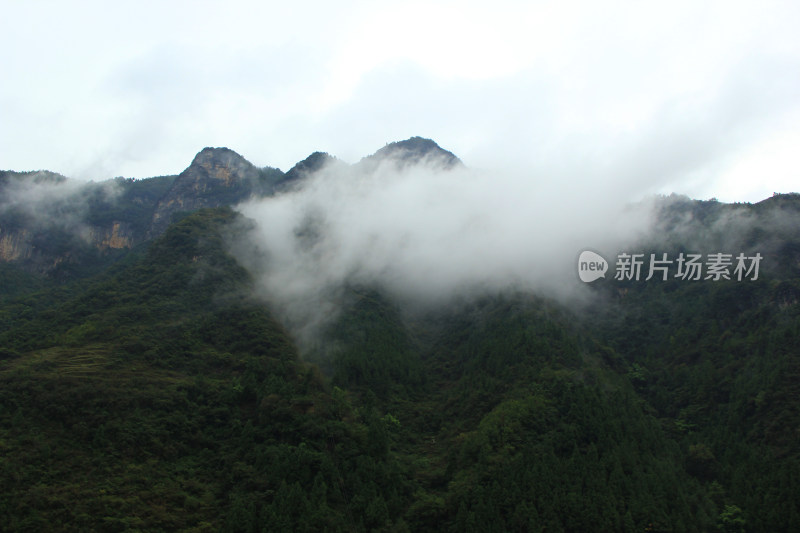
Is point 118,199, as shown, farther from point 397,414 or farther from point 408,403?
point 397,414

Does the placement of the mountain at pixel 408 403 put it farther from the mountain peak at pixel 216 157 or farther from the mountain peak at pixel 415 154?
the mountain peak at pixel 415 154

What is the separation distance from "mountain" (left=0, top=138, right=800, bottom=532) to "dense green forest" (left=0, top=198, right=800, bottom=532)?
23cm

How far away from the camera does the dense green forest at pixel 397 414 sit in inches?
1795

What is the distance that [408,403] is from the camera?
6819 centimetres

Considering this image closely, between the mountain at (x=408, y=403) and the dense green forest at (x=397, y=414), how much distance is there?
0.76 feet

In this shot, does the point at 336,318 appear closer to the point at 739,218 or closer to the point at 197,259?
the point at 197,259

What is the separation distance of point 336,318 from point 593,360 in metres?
33.9

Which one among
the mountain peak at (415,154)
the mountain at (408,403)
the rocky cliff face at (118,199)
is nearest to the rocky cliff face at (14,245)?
the rocky cliff face at (118,199)

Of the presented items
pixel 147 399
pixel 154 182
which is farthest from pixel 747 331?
pixel 154 182

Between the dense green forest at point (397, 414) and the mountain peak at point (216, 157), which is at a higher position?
the mountain peak at point (216, 157)

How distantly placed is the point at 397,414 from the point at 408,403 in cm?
286

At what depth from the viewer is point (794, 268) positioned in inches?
3063

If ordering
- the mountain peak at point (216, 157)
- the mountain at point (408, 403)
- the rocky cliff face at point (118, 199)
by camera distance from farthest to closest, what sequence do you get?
the mountain peak at point (216, 157)
the rocky cliff face at point (118, 199)
the mountain at point (408, 403)

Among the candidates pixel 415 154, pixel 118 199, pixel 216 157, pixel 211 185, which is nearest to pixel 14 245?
pixel 118 199
